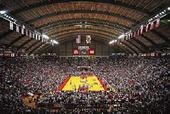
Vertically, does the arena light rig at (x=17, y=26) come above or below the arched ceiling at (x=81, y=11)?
below

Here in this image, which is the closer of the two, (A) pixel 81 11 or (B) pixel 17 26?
(B) pixel 17 26

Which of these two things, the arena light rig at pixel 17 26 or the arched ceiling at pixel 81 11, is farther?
the arched ceiling at pixel 81 11

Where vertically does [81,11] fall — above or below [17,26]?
above

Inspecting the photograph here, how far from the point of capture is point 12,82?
3972 cm

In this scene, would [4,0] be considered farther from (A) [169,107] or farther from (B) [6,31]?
(A) [169,107]

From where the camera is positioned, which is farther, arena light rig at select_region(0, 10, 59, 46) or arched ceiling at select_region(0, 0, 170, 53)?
arched ceiling at select_region(0, 0, 170, 53)

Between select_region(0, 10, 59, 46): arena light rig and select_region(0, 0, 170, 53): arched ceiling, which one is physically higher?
select_region(0, 0, 170, 53): arched ceiling

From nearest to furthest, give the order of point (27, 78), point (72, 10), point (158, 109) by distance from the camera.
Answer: point (158, 109)
point (72, 10)
point (27, 78)

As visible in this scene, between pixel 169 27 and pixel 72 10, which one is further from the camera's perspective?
pixel 72 10

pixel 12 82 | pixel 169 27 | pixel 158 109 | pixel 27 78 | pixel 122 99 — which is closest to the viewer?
pixel 158 109

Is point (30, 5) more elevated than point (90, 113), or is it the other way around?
point (30, 5)

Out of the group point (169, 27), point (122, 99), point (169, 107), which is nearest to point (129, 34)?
point (169, 27)

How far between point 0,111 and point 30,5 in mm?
13287

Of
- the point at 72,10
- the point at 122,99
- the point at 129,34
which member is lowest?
the point at 122,99
